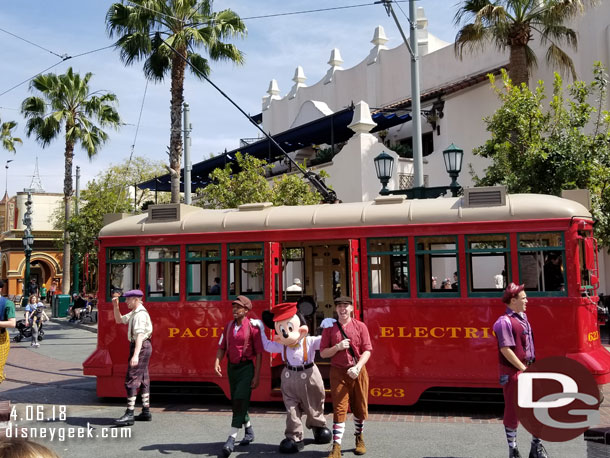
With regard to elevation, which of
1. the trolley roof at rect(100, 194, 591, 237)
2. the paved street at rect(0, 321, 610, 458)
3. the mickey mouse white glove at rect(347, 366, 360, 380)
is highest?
the trolley roof at rect(100, 194, 591, 237)

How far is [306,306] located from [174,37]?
35.3 ft

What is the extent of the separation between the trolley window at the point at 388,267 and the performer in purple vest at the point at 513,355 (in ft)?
9.43

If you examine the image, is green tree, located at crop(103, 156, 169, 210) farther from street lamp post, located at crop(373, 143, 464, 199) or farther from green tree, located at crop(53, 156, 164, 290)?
street lamp post, located at crop(373, 143, 464, 199)

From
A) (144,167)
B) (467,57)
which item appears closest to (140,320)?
(467,57)

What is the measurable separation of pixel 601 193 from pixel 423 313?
7485mm

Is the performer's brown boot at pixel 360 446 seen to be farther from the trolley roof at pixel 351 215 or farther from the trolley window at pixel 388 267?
the trolley roof at pixel 351 215

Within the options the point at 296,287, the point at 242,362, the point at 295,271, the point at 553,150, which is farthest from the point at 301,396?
the point at 553,150

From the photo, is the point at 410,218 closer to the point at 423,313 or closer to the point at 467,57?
the point at 423,313

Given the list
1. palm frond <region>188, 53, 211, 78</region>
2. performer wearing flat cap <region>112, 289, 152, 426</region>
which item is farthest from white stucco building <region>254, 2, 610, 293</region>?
performer wearing flat cap <region>112, 289, 152, 426</region>

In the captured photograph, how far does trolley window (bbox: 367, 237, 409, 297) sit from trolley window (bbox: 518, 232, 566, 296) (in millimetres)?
1657

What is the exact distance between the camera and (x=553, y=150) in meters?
13.6

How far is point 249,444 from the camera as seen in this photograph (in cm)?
743

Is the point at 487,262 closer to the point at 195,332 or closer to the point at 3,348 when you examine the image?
the point at 195,332

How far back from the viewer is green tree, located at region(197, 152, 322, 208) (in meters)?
19.1
